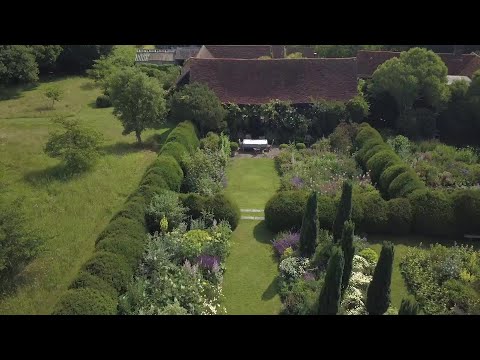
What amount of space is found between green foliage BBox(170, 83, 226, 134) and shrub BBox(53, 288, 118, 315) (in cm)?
1585

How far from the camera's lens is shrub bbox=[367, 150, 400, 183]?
22438 millimetres

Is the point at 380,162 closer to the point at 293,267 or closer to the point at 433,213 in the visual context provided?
the point at 433,213

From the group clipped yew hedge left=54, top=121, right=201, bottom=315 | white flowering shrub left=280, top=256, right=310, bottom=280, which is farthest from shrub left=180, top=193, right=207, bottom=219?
white flowering shrub left=280, top=256, right=310, bottom=280

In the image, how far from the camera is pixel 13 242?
50.2 ft

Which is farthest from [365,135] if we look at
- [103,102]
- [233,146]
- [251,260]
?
[103,102]

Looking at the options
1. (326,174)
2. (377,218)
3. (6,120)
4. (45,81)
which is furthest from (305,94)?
(45,81)

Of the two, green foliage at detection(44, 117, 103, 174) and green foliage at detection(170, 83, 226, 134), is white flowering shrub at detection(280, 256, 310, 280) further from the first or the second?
green foliage at detection(170, 83, 226, 134)

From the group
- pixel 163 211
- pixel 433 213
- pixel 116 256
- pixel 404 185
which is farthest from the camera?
pixel 404 185

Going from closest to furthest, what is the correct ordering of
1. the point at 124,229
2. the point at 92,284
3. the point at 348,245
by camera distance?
the point at 92,284 < the point at 348,245 < the point at 124,229

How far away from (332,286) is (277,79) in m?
21.0

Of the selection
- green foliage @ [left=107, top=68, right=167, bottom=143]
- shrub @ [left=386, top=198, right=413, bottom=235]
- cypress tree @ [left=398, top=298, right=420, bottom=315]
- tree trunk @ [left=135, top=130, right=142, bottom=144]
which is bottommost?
shrub @ [left=386, top=198, right=413, bottom=235]

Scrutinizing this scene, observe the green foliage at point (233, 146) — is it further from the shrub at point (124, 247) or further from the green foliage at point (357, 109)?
the shrub at point (124, 247)

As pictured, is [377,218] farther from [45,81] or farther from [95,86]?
[45,81]

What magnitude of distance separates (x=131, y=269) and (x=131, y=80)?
14808mm
